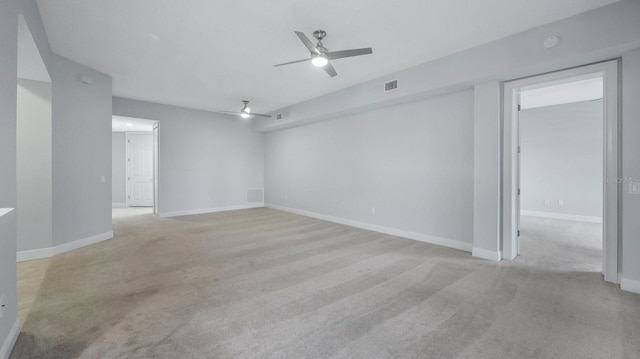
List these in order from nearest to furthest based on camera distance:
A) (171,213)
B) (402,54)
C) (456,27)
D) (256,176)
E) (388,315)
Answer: (388,315), (456,27), (402,54), (171,213), (256,176)

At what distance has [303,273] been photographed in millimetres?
3260

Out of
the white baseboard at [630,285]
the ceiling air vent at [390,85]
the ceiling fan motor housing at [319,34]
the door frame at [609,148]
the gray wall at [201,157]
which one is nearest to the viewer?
the white baseboard at [630,285]

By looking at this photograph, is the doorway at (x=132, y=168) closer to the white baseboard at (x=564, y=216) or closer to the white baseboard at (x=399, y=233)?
the white baseboard at (x=399, y=233)

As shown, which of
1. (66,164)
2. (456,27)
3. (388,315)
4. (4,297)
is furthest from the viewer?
(66,164)

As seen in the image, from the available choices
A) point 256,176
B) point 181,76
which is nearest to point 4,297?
point 181,76

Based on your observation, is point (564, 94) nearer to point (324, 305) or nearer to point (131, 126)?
point (324, 305)

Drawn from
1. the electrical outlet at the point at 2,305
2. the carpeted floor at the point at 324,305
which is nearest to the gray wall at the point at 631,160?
the carpeted floor at the point at 324,305

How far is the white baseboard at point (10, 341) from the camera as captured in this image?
67.1 inches

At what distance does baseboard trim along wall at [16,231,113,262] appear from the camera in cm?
369

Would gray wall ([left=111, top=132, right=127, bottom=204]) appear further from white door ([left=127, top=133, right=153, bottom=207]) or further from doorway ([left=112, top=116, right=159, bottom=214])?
white door ([left=127, top=133, right=153, bottom=207])

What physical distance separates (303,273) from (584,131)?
795 cm

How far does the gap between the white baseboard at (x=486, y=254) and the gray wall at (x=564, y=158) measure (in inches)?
194

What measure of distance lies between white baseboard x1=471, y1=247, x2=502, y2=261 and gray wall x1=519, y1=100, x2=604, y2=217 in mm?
4915

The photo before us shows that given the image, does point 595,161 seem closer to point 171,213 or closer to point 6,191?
point 6,191
